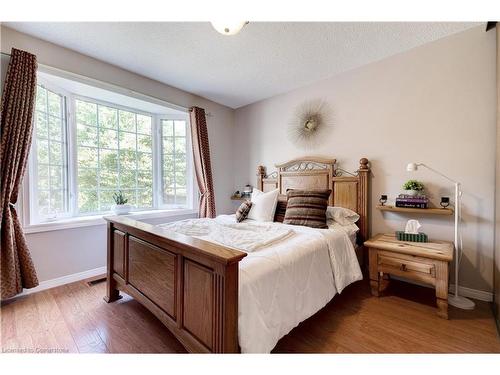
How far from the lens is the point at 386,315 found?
5.93 feet

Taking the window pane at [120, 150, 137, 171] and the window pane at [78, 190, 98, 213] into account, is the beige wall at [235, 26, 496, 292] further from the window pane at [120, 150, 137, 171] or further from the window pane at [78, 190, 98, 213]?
the window pane at [78, 190, 98, 213]

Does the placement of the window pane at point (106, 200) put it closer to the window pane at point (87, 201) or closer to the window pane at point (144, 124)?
the window pane at point (87, 201)

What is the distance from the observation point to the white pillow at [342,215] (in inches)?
96.8

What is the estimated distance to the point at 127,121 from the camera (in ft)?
10.4

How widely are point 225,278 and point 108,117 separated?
299 centimetres

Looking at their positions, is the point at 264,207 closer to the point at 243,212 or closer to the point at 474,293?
the point at 243,212

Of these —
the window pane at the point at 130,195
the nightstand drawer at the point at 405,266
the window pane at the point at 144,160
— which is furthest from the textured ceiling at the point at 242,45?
the nightstand drawer at the point at 405,266

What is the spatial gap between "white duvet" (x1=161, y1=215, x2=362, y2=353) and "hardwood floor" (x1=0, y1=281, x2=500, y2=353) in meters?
0.22

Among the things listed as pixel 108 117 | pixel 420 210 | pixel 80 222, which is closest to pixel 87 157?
pixel 108 117

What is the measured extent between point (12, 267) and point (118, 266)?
2.90 ft

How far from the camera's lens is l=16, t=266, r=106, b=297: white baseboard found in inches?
84.9

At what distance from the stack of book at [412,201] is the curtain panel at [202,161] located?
2439 mm

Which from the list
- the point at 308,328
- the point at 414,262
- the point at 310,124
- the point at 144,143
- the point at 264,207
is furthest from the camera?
the point at 144,143
